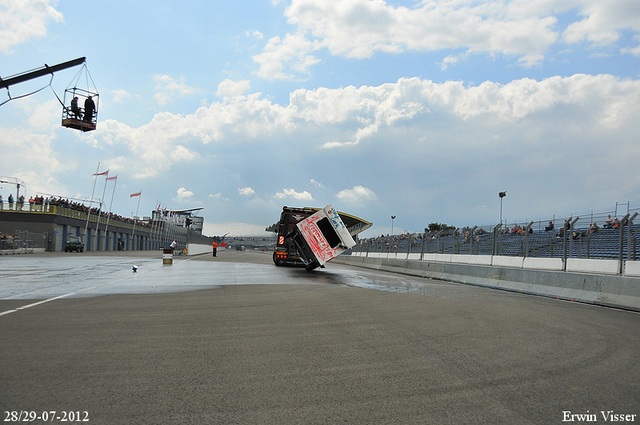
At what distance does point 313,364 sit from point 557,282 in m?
10.9

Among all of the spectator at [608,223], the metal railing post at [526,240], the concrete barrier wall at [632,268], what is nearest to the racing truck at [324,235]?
the metal railing post at [526,240]

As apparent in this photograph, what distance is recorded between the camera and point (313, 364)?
197 inches

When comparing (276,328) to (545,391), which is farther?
(276,328)

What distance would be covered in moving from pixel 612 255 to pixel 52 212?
5587 cm

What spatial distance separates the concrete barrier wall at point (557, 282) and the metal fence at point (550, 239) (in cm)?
105

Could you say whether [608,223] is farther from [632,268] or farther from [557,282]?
[557,282]

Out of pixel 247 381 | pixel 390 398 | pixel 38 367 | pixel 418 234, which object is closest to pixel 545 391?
pixel 390 398

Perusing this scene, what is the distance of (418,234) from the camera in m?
32.1

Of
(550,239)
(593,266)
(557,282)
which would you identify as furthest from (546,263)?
(557,282)

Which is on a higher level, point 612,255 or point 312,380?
point 612,255

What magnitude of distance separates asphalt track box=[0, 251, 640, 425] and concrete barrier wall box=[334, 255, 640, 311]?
86.8 inches

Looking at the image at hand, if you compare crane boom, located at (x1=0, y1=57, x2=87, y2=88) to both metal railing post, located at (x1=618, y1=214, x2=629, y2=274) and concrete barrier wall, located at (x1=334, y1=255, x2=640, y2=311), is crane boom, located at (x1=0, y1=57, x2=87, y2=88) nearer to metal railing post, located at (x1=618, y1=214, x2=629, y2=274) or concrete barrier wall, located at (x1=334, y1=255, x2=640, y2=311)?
concrete barrier wall, located at (x1=334, y1=255, x2=640, y2=311)

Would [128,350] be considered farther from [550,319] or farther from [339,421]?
[550,319]

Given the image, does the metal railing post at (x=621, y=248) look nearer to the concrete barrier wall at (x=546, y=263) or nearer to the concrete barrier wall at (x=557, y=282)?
the concrete barrier wall at (x=546, y=263)
